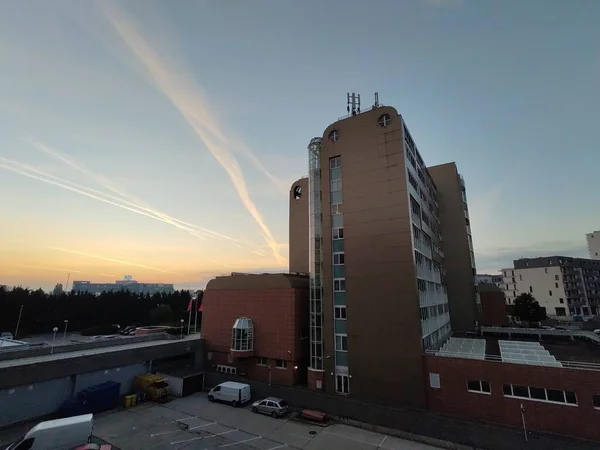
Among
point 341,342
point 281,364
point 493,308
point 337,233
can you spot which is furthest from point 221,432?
point 493,308

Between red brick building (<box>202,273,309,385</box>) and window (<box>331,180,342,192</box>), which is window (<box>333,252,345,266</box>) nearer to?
red brick building (<box>202,273,309,385</box>)

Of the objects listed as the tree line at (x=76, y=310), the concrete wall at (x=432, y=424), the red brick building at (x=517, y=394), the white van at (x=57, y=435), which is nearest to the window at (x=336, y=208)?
the red brick building at (x=517, y=394)

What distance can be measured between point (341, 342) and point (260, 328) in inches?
426

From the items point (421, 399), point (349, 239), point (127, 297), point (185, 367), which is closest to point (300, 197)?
point (349, 239)

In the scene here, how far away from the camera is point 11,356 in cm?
3022

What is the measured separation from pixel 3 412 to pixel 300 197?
42.7 m

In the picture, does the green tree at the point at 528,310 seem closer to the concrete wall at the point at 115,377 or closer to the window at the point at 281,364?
the window at the point at 281,364

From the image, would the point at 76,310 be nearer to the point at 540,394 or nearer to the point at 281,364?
the point at 281,364

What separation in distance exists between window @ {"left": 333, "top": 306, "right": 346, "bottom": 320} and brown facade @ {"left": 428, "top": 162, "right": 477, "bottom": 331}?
1211 inches

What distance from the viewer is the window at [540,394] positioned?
72.1ft

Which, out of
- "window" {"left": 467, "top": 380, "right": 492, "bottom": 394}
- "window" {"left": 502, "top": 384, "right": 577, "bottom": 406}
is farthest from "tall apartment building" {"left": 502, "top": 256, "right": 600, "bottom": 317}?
"window" {"left": 467, "top": 380, "right": 492, "bottom": 394}

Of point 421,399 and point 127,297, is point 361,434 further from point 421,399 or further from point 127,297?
point 127,297

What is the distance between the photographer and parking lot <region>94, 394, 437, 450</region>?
2308 cm

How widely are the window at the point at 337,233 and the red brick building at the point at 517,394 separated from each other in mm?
14422
